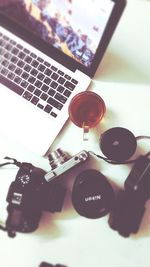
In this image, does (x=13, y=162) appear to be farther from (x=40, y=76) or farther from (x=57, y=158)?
(x=40, y=76)

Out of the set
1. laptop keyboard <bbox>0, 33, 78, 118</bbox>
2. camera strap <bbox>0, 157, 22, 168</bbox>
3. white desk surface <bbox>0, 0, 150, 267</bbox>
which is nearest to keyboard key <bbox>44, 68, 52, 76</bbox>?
laptop keyboard <bbox>0, 33, 78, 118</bbox>

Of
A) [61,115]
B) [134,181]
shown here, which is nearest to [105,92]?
[61,115]

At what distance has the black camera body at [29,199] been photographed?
35.3 inches

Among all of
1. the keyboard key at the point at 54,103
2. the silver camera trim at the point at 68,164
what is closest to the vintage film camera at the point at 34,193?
the silver camera trim at the point at 68,164

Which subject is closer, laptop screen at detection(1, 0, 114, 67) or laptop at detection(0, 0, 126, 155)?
laptop screen at detection(1, 0, 114, 67)

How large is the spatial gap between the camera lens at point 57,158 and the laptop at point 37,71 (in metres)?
0.03

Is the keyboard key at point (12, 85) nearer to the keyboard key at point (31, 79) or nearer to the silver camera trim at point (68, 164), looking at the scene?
the keyboard key at point (31, 79)

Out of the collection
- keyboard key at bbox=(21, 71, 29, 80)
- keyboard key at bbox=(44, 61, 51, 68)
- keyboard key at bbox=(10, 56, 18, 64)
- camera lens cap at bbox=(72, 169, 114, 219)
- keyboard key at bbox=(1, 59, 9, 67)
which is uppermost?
keyboard key at bbox=(44, 61, 51, 68)

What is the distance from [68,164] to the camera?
0.92 m

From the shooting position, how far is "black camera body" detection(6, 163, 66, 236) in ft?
2.94

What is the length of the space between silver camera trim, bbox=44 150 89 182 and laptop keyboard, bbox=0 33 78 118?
0.11 metres

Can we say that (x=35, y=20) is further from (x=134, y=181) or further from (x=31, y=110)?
(x=134, y=181)

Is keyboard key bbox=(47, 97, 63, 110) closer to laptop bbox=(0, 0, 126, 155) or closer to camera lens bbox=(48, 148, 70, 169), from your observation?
laptop bbox=(0, 0, 126, 155)

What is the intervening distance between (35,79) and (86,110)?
139 millimetres
